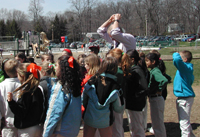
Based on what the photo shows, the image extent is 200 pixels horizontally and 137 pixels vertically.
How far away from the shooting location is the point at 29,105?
8.81ft

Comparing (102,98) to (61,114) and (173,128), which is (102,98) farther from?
(173,128)

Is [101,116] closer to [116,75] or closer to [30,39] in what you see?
[116,75]

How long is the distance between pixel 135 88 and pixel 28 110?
5.67 feet

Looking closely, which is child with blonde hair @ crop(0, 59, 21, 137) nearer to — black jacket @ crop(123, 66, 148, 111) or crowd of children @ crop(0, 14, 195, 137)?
crowd of children @ crop(0, 14, 195, 137)

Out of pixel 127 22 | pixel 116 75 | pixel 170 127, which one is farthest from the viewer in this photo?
pixel 127 22

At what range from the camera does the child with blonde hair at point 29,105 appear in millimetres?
2662

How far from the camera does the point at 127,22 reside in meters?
64.8

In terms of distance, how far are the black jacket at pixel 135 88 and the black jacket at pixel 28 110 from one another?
1.51 metres

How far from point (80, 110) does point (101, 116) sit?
12.8 inches

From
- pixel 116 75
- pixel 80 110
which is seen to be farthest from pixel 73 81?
pixel 116 75

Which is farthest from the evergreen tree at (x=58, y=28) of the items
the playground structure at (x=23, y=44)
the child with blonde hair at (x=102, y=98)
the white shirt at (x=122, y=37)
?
the child with blonde hair at (x=102, y=98)

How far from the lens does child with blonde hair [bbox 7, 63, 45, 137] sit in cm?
266

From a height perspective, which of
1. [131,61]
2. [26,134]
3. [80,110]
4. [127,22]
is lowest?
[26,134]

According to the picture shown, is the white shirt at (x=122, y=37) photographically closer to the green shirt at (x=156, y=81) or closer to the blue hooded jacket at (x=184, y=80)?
the green shirt at (x=156, y=81)
